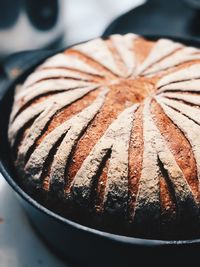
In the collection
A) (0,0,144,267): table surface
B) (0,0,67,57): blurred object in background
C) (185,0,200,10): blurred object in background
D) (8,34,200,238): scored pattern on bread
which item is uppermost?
(185,0,200,10): blurred object in background

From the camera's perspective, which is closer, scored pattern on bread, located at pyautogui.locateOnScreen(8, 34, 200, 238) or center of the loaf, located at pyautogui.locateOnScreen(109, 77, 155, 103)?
scored pattern on bread, located at pyautogui.locateOnScreen(8, 34, 200, 238)

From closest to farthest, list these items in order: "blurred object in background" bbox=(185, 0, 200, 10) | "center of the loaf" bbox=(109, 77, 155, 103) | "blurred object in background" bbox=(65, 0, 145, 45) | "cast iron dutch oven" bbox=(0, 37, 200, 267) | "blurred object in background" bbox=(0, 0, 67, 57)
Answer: "cast iron dutch oven" bbox=(0, 37, 200, 267)
"center of the loaf" bbox=(109, 77, 155, 103)
"blurred object in background" bbox=(0, 0, 67, 57)
"blurred object in background" bbox=(185, 0, 200, 10)
"blurred object in background" bbox=(65, 0, 145, 45)

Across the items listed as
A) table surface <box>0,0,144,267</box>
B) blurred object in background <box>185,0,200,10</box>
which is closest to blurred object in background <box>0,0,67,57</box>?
blurred object in background <box>185,0,200,10</box>

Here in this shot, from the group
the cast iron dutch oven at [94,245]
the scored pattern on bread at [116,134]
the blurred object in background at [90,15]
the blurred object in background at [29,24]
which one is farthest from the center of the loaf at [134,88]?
Result: the blurred object in background at [90,15]

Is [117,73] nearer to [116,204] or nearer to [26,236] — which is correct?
[116,204]

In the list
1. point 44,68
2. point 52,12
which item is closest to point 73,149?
point 44,68

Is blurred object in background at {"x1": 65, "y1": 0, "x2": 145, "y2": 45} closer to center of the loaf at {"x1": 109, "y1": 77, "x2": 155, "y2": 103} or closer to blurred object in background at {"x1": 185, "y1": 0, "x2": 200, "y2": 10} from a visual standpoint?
blurred object in background at {"x1": 185, "y1": 0, "x2": 200, "y2": 10}

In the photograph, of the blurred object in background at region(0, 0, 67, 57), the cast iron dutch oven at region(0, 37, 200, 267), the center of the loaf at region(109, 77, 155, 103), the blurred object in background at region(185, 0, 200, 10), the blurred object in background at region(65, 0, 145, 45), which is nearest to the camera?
the cast iron dutch oven at region(0, 37, 200, 267)

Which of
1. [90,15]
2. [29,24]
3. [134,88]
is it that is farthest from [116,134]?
[90,15]
